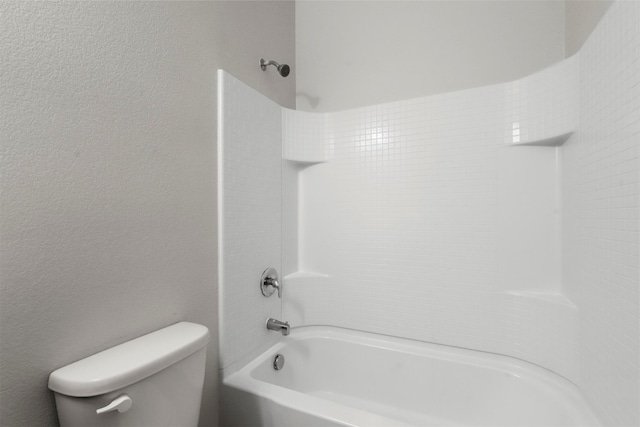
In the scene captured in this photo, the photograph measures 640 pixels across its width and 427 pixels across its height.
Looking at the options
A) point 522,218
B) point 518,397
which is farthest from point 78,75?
point 518,397

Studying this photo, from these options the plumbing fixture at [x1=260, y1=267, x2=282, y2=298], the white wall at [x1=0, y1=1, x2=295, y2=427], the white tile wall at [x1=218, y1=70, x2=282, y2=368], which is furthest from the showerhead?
the plumbing fixture at [x1=260, y1=267, x2=282, y2=298]

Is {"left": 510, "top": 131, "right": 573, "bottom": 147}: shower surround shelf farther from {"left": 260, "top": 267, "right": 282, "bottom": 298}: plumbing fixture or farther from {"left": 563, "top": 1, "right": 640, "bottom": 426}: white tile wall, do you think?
{"left": 260, "top": 267, "right": 282, "bottom": 298}: plumbing fixture

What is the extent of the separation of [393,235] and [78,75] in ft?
4.81

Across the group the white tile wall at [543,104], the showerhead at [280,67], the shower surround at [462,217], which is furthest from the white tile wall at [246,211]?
the white tile wall at [543,104]

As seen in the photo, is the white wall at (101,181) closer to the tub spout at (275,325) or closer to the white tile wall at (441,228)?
the tub spout at (275,325)

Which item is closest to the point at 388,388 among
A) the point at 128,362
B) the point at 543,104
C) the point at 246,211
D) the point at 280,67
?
the point at 246,211

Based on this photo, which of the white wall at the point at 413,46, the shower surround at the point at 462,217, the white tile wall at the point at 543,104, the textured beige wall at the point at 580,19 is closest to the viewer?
the shower surround at the point at 462,217

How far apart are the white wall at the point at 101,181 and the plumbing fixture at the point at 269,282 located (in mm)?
315

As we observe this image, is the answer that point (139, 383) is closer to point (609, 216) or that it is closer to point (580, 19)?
point (609, 216)

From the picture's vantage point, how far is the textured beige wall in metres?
1.15

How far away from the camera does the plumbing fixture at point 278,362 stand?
160 cm

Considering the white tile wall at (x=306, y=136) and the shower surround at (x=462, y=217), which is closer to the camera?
the shower surround at (x=462, y=217)

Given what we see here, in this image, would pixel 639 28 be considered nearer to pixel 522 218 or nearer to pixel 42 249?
pixel 522 218

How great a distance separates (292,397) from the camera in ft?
4.07
